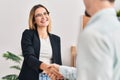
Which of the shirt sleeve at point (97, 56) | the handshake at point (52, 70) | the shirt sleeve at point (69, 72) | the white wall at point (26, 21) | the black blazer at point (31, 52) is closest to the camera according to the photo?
the shirt sleeve at point (97, 56)

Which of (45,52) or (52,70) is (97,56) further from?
(45,52)

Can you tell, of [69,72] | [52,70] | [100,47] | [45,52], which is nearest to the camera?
[100,47]

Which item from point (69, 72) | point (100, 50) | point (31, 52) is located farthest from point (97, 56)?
point (31, 52)

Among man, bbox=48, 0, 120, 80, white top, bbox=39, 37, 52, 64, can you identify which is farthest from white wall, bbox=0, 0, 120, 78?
man, bbox=48, 0, 120, 80

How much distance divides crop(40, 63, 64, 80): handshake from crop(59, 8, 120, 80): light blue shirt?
1242 mm

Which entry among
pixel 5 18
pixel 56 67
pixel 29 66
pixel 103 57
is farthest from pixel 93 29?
pixel 5 18

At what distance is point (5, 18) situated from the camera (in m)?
4.66

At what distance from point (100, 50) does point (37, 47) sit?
1734 millimetres

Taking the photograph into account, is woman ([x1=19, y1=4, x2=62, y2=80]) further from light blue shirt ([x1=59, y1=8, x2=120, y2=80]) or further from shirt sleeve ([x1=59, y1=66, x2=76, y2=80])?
light blue shirt ([x1=59, y1=8, x2=120, y2=80])

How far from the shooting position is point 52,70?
7.98ft

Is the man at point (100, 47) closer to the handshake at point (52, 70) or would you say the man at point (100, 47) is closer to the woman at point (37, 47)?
the handshake at point (52, 70)

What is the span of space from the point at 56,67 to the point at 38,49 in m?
0.39

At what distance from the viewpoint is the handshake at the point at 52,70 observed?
7.75ft

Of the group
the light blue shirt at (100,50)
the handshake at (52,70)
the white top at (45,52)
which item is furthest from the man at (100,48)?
the white top at (45,52)
